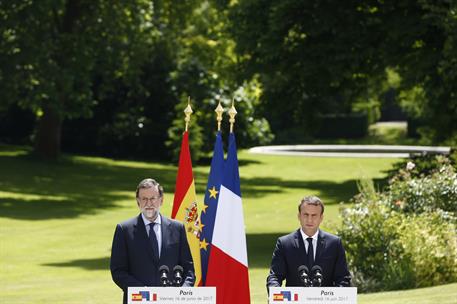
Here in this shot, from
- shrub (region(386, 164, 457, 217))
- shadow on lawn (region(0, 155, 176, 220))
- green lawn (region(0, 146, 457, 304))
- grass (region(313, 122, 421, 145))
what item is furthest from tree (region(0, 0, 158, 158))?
grass (region(313, 122, 421, 145))

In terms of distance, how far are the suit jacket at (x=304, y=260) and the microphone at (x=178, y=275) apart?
2.20 ft

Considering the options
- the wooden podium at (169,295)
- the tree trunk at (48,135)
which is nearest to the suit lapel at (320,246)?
the wooden podium at (169,295)

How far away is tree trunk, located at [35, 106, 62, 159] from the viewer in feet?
171

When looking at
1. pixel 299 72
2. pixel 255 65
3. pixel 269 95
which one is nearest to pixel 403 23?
pixel 299 72

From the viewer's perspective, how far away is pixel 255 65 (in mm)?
34781

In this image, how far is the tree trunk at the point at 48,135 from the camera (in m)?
52.0

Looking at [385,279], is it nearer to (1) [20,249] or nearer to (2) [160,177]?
(1) [20,249]

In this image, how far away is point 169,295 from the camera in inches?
333

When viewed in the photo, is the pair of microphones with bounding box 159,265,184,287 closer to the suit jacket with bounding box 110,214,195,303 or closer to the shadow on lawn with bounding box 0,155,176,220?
the suit jacket with bounding box 110,214,195,303

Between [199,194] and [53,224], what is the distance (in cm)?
1090

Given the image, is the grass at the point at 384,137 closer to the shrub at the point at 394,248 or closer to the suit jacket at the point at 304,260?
the shrub at the point at 394,248

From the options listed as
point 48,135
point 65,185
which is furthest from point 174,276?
point 48,135

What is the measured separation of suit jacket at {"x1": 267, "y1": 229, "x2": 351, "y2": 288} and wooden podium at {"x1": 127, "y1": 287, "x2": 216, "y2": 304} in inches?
27.4

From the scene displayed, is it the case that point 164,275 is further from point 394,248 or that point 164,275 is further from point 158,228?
point 394,248
